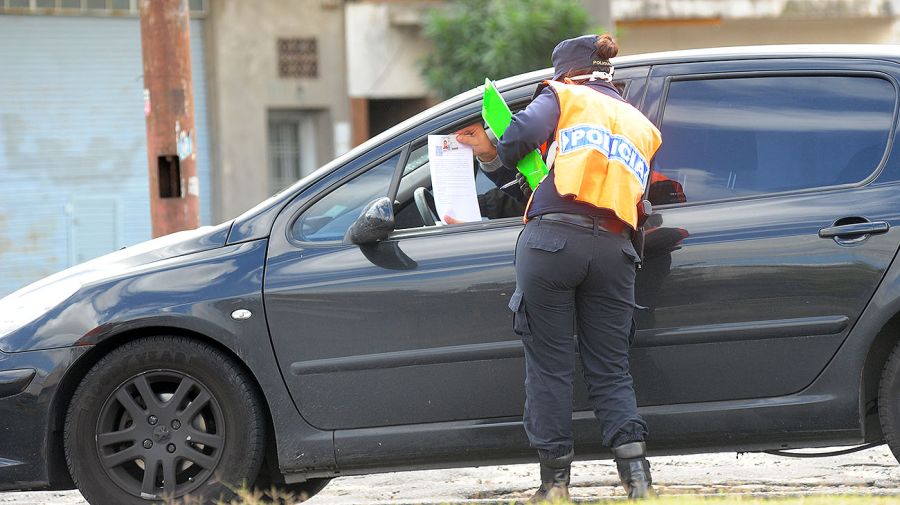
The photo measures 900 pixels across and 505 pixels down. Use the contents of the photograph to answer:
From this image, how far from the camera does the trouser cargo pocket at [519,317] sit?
175 inches

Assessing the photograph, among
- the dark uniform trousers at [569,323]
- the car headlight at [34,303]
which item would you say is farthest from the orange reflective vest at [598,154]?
the car headlight at [34,303]

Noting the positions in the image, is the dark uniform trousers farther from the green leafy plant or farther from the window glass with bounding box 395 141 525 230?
→ the green leafy plant

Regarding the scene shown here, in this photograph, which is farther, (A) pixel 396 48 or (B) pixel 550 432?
(A) pixel 396 48

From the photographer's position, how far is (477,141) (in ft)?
15.8

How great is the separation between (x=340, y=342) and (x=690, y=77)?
5.16ft

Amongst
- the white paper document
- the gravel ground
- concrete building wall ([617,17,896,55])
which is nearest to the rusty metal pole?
the gravel ground

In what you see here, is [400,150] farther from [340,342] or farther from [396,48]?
[396,48]

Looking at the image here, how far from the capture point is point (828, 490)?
5160 mm

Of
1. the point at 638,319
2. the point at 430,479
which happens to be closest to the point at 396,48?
the point at 430,479

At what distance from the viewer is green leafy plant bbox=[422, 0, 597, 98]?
15.5 m

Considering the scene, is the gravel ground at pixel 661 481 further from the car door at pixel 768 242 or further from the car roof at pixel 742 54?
the car roof at pixel 742 54

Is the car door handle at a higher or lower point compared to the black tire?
higher

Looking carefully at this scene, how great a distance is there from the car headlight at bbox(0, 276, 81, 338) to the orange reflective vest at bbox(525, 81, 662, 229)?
6.07ft

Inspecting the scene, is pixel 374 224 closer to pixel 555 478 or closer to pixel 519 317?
pixel 519 317
